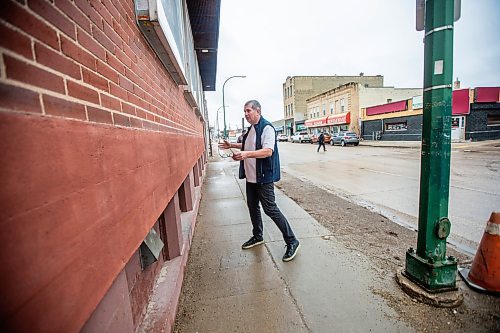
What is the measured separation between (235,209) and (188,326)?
323 cm

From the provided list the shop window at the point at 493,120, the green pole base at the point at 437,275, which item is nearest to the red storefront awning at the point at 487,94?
the shop window at the point at 493,120

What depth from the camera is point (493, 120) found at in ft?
71.5

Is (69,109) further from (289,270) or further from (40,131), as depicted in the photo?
(289,270)

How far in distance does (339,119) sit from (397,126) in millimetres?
9337

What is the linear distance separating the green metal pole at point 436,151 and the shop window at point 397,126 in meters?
27.9

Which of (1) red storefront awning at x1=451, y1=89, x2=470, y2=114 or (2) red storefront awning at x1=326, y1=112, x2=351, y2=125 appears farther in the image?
(2) red storefront awning at x1=326, y1=112, x2=351, y2=125

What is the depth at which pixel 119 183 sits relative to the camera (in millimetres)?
1210

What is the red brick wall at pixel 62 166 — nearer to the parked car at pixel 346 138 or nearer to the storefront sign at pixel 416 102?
the parked car at pixel 346 138

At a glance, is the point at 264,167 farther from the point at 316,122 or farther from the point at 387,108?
the point at 316,122

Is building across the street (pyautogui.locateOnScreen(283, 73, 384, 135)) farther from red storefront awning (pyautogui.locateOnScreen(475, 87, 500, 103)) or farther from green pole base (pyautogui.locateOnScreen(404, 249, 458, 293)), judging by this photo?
green pole base (pyautogui.locateOnScreen(404, 249, 458, 293))

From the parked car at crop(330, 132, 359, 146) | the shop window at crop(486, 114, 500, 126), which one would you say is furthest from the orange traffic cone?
the shop window at crop(486, 114, 500, 126)

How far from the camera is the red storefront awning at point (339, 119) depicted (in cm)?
3409

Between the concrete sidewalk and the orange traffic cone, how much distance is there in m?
0.87

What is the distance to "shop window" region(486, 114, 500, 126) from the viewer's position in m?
21.6
